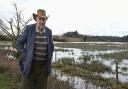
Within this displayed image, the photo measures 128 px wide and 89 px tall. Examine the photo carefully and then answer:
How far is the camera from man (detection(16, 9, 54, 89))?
6762mm

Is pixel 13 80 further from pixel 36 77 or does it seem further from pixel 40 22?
pixel 40 22

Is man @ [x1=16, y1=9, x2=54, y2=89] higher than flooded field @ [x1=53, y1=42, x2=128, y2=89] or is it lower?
higher

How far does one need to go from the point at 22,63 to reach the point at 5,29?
9.17 meters

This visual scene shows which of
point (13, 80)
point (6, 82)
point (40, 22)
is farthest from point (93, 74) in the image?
point (40, 22)

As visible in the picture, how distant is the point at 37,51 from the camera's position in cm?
679

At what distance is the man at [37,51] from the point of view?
22.2ft

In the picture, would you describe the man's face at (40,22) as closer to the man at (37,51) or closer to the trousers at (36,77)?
the man at (37,51)

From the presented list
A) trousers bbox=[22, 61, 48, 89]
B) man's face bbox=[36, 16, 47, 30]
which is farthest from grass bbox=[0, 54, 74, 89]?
man's face bbox=[36, 16, 47, 30]

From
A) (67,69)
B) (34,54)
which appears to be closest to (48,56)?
(34,54)

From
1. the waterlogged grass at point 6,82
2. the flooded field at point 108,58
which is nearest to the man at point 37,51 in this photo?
the waterlogged grass at point 6,82

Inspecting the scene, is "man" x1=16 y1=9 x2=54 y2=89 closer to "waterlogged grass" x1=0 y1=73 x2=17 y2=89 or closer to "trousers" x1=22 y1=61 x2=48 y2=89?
"trousers" x1=22 y1=61 x2=48 y2=89

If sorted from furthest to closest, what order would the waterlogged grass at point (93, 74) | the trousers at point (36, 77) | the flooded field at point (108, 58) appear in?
the flooded field at point (108, 58), the waterlogged grass at point (93, 74), the trousers at point (36, 77)

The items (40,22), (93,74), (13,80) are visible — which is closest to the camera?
(40,22)

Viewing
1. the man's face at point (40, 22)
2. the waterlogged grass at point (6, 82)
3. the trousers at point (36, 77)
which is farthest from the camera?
the waterlogged grass at point (6, 82)
